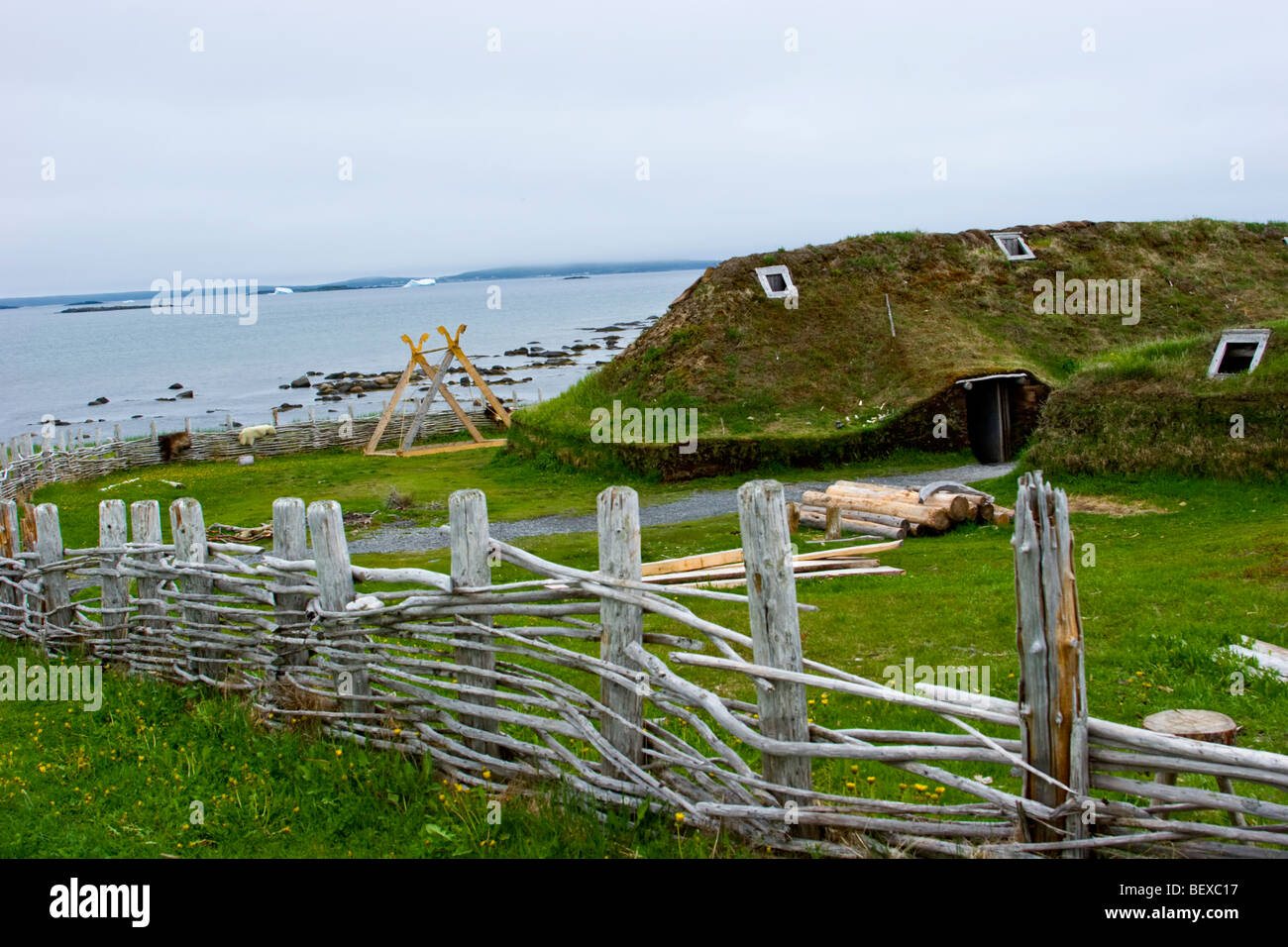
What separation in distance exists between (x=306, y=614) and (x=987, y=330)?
26.5m

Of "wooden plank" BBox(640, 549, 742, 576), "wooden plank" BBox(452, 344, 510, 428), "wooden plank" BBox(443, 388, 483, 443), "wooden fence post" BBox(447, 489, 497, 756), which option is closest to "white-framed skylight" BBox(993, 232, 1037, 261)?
"wooden plank" BBox(452, 344, 510, 428)

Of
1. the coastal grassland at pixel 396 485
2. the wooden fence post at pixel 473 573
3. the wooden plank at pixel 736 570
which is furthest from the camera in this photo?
the coastal grassland at pixel 396 485

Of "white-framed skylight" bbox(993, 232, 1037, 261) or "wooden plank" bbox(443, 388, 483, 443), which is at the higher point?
"white-framed skylight" bbox(993, 232, 1037, 261)

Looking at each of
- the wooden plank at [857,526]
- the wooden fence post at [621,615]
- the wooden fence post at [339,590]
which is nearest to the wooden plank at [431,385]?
the wooden plank at [857,526]

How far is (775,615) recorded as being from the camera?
497 centimetres

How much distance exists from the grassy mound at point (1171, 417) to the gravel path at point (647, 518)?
2.69 meters

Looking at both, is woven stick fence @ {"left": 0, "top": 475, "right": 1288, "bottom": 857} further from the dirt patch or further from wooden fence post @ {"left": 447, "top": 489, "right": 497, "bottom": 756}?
the dirt patch

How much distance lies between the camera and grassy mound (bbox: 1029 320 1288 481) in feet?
60.3

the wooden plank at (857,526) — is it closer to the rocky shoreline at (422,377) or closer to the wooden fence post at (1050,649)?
the wooden fence post at (1050,649)

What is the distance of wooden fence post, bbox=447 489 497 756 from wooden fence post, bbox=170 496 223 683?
2.84 m

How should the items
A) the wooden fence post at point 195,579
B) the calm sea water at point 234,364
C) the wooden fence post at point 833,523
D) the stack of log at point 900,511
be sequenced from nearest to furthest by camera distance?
the wooden fence post at point 195,579 < the wooden fence post at point 833,523 < the stack of log at point 900,511 < the calm sea water at point 234,364

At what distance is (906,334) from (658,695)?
25527 mm

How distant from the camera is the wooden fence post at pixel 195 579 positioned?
26.7 ft
